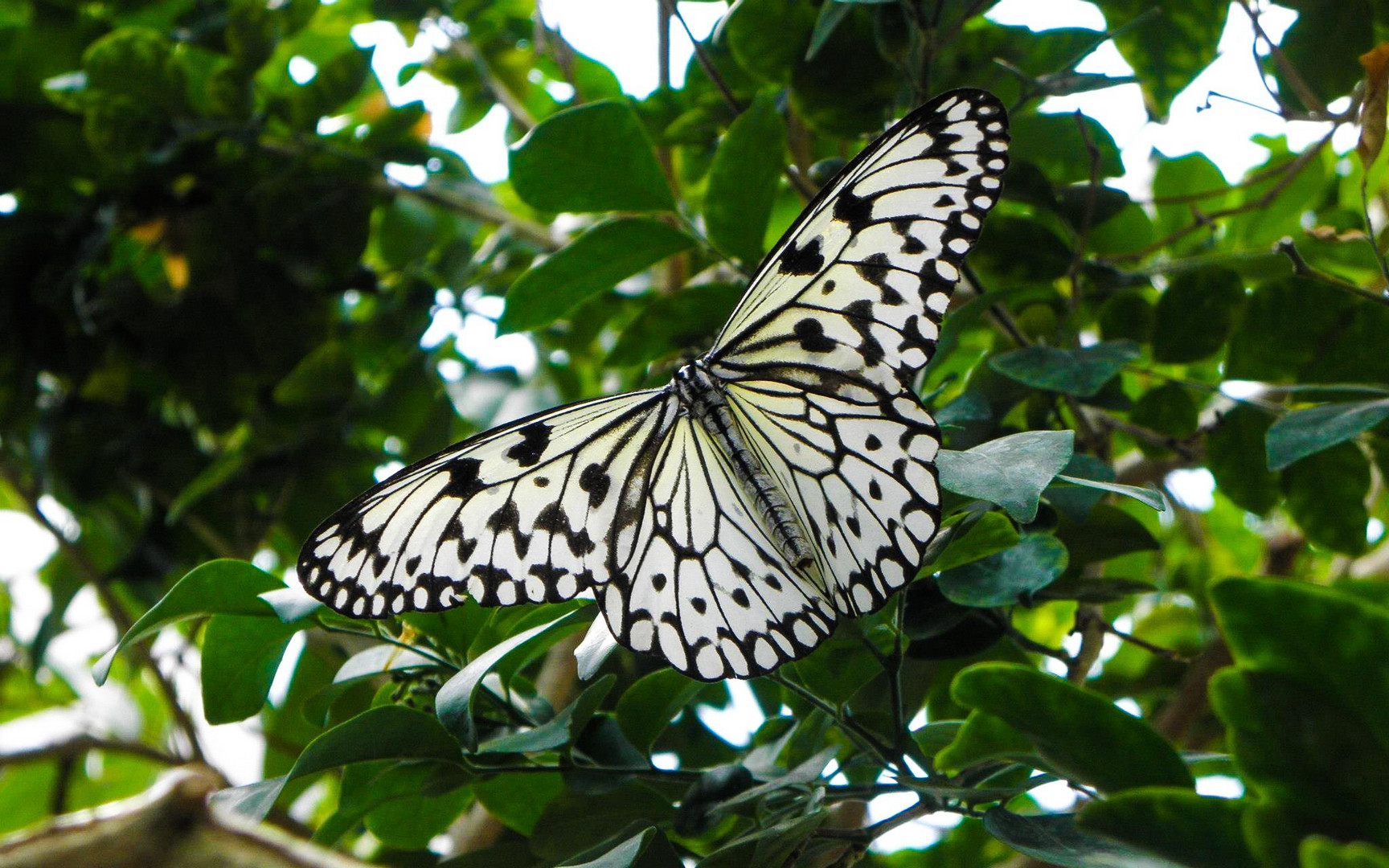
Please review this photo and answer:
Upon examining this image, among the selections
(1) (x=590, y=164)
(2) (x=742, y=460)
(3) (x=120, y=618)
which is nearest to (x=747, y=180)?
(1) (x=590, y=164)

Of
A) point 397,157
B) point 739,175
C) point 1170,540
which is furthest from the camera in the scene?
point 1170,540

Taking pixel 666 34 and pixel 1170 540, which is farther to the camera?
pixel 1170 540

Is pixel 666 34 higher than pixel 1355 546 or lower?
higher

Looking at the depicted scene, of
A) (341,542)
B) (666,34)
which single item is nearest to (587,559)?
(341,542)

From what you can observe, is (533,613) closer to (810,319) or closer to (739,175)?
(810,319)

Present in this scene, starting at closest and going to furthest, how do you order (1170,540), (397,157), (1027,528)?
(1027,528), (397,157), (1170,540)

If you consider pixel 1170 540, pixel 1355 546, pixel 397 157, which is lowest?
pixel 1170 540

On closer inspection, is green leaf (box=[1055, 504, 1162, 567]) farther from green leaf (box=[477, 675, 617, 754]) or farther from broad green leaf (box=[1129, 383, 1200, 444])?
green leaf (box=[477, 675, 617, 754])
